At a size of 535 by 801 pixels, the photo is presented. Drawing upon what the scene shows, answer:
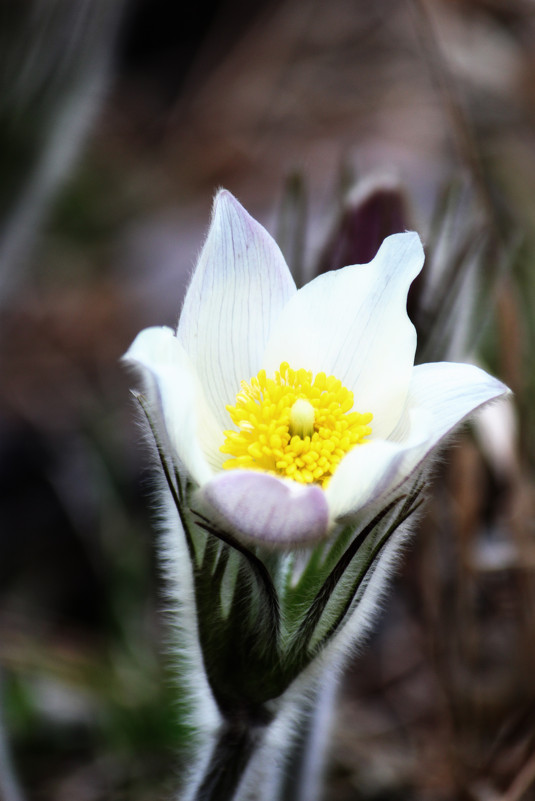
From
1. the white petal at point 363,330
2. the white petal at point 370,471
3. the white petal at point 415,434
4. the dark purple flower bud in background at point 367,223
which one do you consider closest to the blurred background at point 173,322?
the dark purple flower bud in background at point 367,223

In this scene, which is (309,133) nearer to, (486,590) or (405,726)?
(486,590)

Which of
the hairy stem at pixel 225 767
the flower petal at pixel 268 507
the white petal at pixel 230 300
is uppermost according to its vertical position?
the white petal at pixel 230 300

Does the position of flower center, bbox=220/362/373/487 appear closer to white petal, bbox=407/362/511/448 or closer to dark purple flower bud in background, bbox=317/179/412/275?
white petal, bbox=407/362/511/448

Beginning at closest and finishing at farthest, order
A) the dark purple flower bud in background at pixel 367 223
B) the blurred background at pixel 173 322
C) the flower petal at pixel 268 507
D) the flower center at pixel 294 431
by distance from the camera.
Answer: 1. the flower petal at pixel 268 507
2. the flower center at pixel 294 431
3. the dark purple flower bud in background at pixel 367 223
4. the blurred background at pixel 173 322

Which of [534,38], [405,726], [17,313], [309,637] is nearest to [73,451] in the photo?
[17,313]

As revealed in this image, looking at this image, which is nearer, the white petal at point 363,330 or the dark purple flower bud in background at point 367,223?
the white petal at point 363,330

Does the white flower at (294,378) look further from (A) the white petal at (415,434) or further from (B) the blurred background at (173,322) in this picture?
(B) the blurred background at (173,322)
